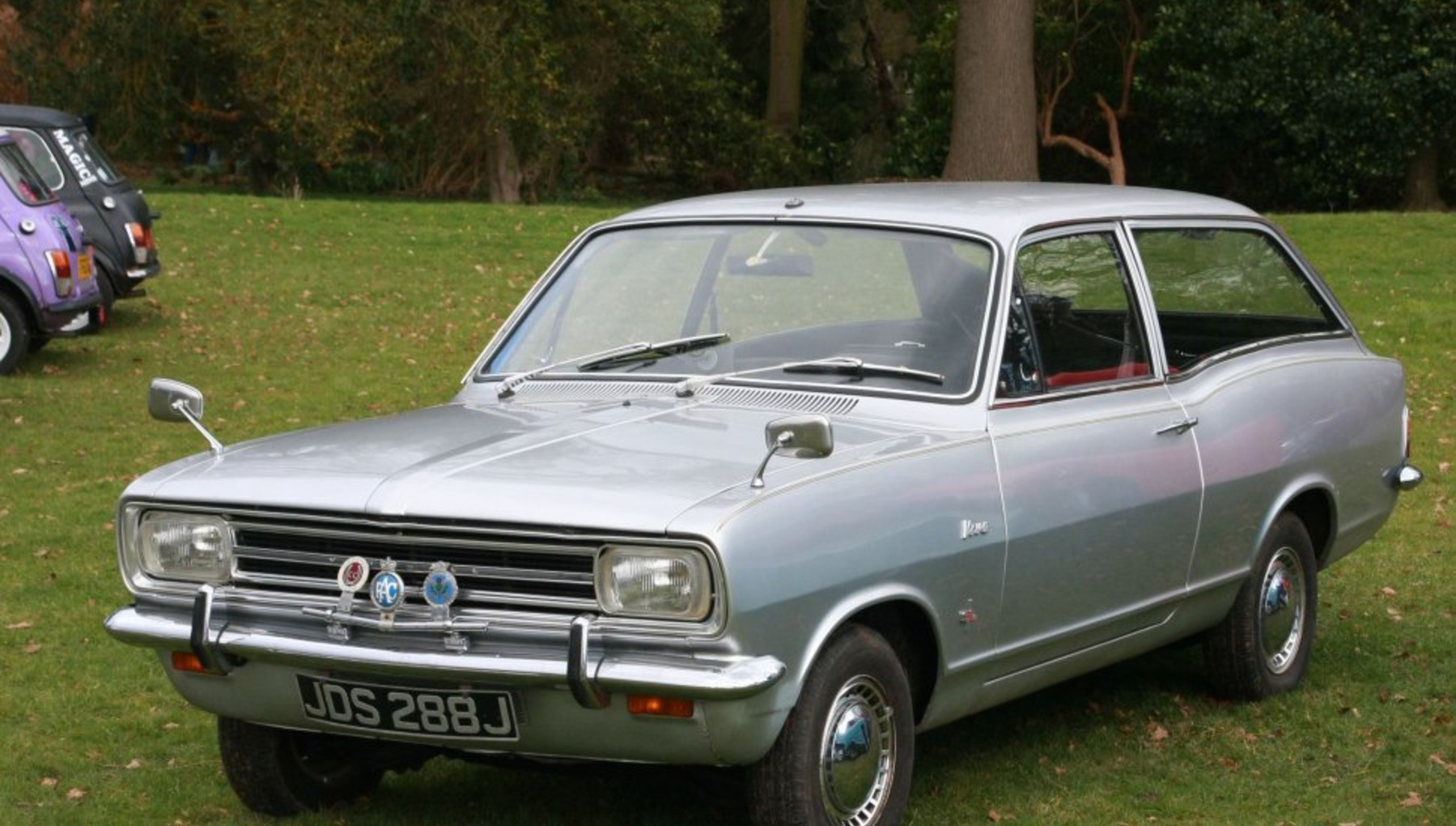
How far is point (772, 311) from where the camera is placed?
6.36m

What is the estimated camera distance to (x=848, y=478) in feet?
17.1

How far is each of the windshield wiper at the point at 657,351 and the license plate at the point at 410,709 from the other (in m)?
1.64

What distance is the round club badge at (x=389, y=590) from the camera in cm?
500

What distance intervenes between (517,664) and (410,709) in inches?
14.1

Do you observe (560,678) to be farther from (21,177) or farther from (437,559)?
(21,177)

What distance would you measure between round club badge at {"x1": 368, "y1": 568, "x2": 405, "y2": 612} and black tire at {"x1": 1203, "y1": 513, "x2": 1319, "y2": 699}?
323 cm

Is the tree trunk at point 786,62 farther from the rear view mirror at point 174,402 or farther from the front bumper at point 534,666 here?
the front bumper at point 534,666

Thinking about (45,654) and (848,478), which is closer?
(848,478)

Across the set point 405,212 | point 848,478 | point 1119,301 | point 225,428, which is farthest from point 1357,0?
point 848,478

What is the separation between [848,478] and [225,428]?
9.39 meters

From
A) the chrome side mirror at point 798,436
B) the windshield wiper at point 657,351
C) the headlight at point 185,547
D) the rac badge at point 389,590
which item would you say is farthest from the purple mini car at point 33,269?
the chrome side mirror at point 798,436

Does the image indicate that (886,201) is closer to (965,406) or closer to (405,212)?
(965,406)

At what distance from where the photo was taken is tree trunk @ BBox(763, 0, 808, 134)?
39688 millimetres

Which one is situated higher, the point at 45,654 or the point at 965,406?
the point at 965,406
